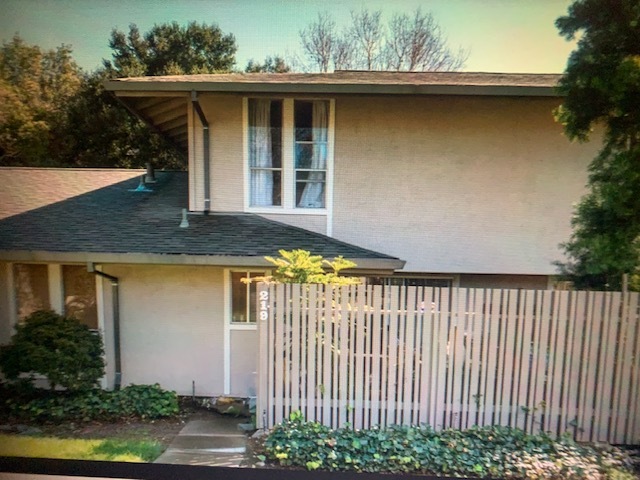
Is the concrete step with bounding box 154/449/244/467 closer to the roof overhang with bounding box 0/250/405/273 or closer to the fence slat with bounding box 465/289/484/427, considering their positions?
the roof overhang with bounding box 0/250/405/273

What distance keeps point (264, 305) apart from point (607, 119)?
9.48 ft

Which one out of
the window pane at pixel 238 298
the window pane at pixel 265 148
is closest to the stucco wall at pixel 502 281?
the window pane at pixel 265 148

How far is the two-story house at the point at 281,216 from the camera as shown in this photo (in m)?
3.49

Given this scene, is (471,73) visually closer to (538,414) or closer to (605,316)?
(605,316)

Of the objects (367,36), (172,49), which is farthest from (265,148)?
(367,36)

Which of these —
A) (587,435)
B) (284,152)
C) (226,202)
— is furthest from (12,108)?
(587,435)

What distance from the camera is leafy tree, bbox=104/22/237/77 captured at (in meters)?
2.82

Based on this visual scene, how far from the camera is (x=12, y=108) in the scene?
2.81m

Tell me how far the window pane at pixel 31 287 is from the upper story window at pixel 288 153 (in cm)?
222

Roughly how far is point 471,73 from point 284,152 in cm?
187

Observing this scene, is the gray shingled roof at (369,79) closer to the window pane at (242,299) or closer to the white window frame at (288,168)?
the white window frame at (288,168)

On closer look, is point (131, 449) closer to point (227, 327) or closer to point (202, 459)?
point (202, 459)

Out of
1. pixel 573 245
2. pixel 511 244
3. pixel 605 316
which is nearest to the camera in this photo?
pixel 605 316

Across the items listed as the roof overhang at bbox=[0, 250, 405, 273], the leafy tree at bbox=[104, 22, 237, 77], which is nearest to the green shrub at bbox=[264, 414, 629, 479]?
the roof overhang at bbox=[0, 250, 405, 273]
